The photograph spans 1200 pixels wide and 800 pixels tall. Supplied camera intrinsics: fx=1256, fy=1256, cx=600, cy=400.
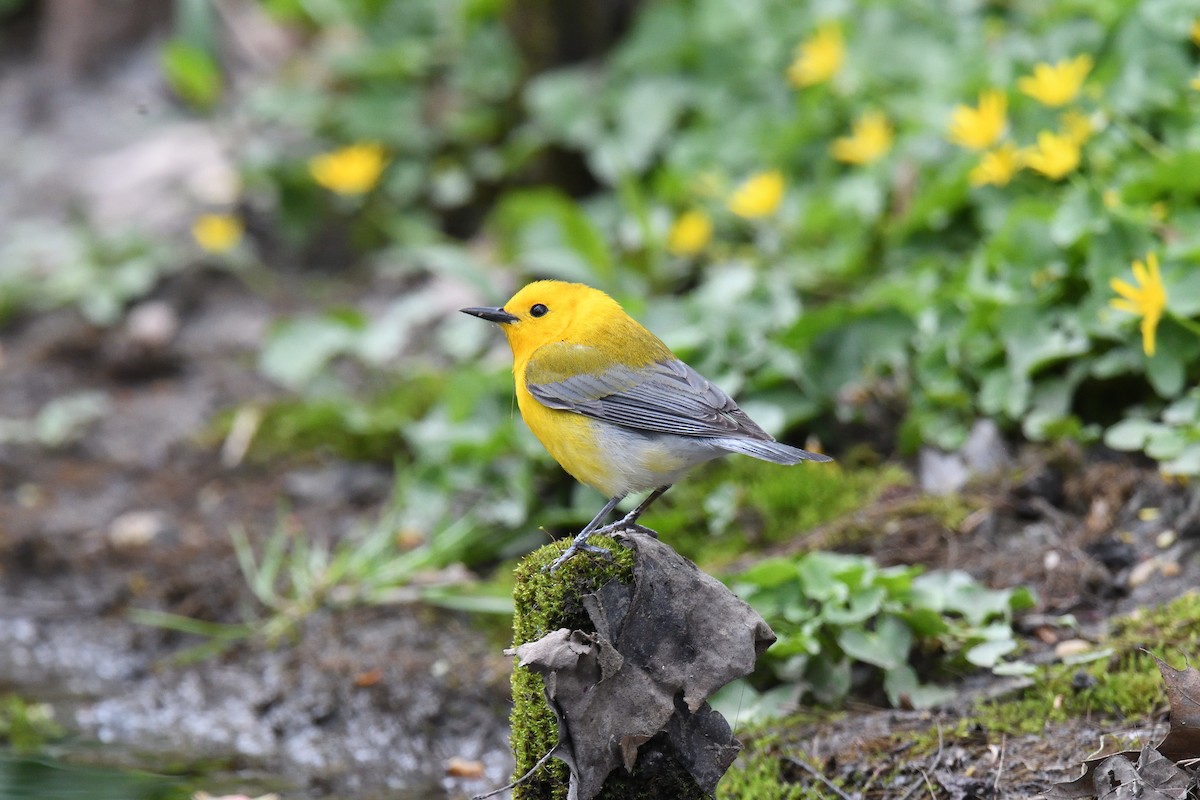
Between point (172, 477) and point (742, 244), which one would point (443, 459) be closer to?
point (172, 477)

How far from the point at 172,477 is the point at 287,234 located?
2.54m

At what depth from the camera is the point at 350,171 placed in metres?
7.96

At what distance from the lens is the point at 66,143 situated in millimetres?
10016

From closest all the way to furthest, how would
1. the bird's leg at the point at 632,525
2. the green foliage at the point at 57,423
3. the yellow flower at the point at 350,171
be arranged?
the bird's leg at the point at 632,525, the green foliage at the point at 57,423, the yellow flower at the point at 350,171

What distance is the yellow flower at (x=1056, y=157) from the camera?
5141mm

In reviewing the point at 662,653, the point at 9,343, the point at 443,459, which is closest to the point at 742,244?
the point at 443,459

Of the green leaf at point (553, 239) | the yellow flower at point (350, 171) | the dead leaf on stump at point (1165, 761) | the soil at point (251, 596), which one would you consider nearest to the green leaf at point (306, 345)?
the soil at point (251, 596)

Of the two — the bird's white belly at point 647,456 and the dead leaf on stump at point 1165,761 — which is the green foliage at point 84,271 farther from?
the dead leaf on stump at point 1165,761

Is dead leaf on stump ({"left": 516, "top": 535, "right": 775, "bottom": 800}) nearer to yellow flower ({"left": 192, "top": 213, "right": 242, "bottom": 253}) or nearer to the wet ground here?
the wet ground

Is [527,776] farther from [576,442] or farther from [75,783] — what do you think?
[75,783]

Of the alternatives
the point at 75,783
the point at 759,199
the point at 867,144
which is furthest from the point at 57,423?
the point at 867,144

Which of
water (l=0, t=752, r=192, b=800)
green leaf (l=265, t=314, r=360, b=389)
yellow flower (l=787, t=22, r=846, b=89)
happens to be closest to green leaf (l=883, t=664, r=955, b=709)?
water (l=0, t=752, r=192, b=800)

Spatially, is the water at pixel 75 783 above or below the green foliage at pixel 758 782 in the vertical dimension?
below

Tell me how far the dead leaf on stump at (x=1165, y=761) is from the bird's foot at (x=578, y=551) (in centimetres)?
124
